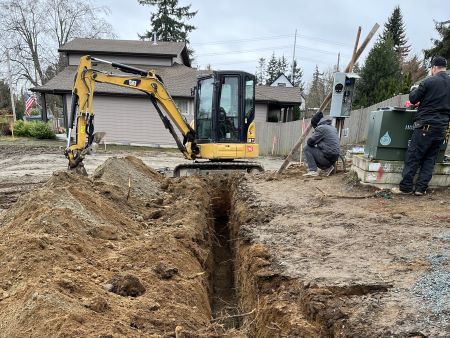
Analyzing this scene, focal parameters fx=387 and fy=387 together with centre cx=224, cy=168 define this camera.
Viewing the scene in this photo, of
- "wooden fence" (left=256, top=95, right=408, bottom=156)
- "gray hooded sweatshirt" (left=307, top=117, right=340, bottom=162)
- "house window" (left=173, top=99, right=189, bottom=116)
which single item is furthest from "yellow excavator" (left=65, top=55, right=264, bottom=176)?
"house window" (left=173, top=99, right=189, bottom=116)

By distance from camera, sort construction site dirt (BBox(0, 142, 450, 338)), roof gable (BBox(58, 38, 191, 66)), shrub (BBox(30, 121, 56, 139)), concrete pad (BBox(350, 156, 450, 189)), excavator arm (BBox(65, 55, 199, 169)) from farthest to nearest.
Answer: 1. roof gable (BBox(58, 38, 191, 66))
2. shrub (BBox(30, 121, 56, 139))
3. excavator arm (BBox(65, 55, 199, 169))
4. concrete pad (BBox(350, 156, 450, 189))
5. construction site dirt (BBox(0, 142, 450, 338))

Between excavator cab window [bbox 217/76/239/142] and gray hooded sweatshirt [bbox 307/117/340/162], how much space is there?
227 centimetres

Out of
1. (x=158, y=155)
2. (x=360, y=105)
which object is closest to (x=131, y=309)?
(x=158, y=155)

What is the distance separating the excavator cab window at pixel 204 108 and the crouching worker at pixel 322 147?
280 cm

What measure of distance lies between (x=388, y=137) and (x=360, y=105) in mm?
21085

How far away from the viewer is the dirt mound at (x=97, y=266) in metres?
2.60

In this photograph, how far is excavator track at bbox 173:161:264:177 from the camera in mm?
10250

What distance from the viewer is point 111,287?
331 cm

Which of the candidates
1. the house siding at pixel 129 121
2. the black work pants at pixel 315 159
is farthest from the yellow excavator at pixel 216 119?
the house siding at pixel 129 121

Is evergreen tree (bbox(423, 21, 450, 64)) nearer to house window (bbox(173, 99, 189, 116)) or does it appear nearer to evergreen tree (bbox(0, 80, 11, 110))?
house window (bbox(173, 99, 189, 116))

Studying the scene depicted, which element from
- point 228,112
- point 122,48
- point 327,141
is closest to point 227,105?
point 228,112

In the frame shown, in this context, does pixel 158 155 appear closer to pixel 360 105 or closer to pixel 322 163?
pixel 322 163

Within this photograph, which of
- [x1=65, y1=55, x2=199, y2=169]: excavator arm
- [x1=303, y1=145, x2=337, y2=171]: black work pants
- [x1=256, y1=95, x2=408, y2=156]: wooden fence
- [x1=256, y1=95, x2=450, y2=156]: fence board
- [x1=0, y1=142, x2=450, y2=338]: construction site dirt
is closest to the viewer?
[x1=0, y1=142, x2=450, y2=338]: construction site dirt

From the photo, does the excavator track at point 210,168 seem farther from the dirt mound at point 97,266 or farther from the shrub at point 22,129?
the shrub at point 22,129
